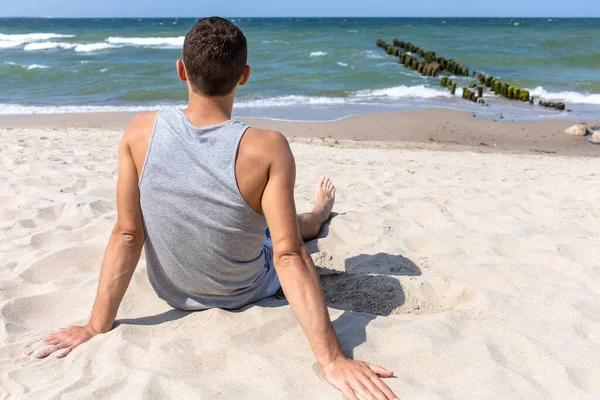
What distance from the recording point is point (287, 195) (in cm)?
209

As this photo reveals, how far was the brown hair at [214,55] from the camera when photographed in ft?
6.48

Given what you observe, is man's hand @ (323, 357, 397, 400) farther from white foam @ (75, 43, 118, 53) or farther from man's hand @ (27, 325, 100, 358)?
white foam @ (75, 43, 118, 53)

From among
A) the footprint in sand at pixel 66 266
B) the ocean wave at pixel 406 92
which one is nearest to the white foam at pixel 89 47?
the ocean wave at pixel 406 92

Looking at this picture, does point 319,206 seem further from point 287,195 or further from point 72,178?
point 72,178

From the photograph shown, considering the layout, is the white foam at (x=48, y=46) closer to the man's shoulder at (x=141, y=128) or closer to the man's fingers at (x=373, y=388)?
the man's shoulder at (x=141, y=128)

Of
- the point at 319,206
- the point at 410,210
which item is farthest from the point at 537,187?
the point at 319,206

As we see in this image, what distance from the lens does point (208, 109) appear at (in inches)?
83.4

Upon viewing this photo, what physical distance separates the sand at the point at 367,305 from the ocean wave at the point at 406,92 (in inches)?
402

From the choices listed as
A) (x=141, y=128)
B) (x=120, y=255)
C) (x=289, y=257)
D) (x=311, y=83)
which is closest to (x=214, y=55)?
(x=141, y=128)

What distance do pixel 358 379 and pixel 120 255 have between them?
3.48ft

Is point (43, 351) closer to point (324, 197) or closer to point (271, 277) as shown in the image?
point (271, 277)

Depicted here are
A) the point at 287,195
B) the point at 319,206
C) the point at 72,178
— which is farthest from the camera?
the point at 72,178

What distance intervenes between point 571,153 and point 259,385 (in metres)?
8.55

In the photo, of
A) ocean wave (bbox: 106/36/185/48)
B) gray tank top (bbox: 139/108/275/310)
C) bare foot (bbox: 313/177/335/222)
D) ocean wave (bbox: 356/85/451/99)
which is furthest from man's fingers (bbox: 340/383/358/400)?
ocean wave (bbox: 106/36/185/48)
